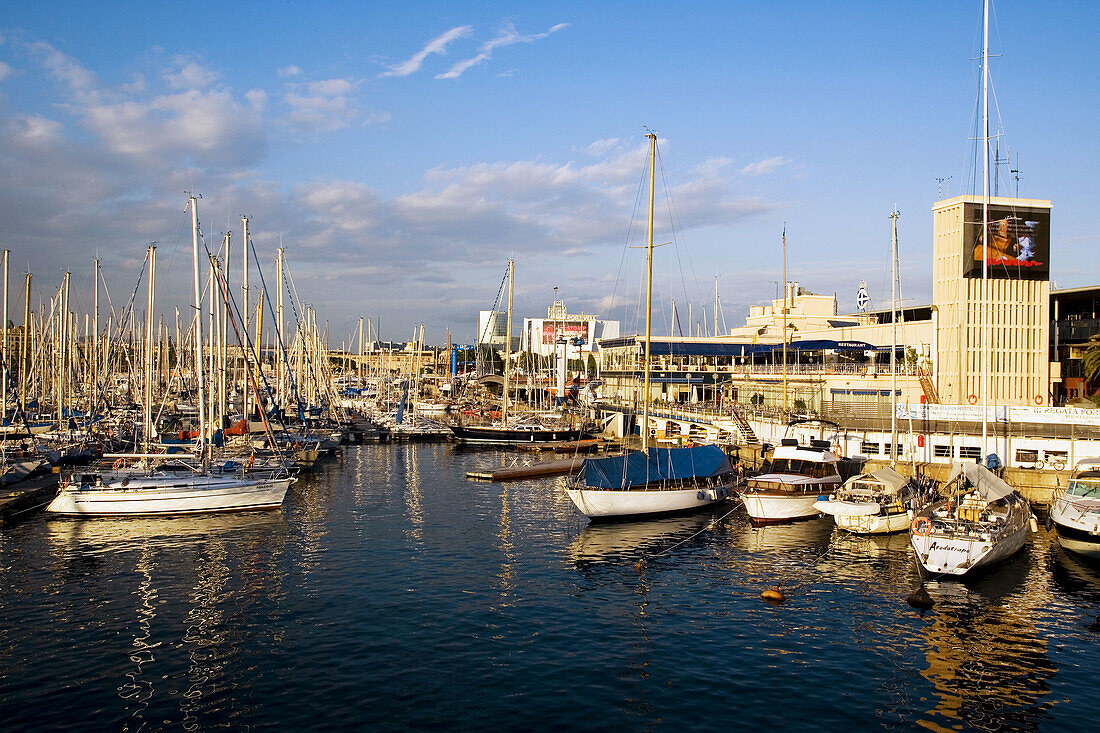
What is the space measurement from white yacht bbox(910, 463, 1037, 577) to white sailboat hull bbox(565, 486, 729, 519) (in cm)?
1192

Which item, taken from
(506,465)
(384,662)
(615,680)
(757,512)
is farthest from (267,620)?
(506,465)

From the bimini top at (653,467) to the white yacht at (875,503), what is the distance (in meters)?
7.22

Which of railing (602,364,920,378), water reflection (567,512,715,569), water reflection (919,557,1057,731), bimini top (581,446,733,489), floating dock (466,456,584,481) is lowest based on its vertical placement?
water reflection (919,557,1057,731)

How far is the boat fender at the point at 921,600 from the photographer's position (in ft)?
88.4

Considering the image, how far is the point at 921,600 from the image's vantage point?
27078 millimetres

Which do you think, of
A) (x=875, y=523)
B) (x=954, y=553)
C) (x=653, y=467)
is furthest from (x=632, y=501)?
(x=954, y=553)

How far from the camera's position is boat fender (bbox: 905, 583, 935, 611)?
2694cm

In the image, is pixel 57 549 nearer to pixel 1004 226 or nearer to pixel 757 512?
pixel 757 512

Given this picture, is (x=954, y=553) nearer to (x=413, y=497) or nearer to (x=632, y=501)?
(x=632, y=501)

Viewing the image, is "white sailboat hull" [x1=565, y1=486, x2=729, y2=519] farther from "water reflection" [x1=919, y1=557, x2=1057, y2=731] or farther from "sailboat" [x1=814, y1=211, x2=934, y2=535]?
"water reflection" [x1=919, y1=557, x2=1057, y2=731]

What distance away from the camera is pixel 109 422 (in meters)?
68.9

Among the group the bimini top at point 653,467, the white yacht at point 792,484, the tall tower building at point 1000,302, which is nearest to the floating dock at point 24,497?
the bimini top at point 653,467

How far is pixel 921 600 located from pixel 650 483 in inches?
693

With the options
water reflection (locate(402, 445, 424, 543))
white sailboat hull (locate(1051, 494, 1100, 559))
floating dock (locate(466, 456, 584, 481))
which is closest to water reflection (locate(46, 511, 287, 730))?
water reflection (locate(402, 445, 424, 543))
